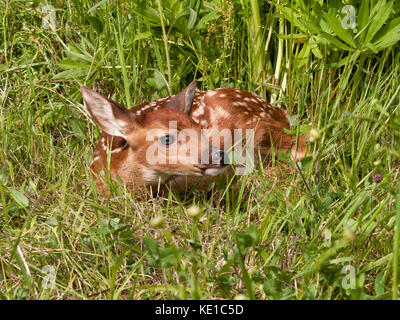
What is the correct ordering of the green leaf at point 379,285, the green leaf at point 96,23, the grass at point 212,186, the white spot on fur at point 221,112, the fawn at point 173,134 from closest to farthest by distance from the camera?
the green leaf at point 379,285, the grass at point 212,186, the fawn at point 173,134, the white spot on fur at point 221,112, the green leaf at point 96,23

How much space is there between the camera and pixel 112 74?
3709 millimetres

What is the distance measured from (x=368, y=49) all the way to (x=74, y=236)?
6.02 feet

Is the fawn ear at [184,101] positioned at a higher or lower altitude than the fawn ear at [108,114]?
higher

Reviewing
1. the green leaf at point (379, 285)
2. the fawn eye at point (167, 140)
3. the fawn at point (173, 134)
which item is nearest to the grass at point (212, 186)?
the green leaf at point (379, 285)

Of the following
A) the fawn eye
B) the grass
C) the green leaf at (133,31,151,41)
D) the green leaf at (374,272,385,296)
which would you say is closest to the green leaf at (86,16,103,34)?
the grass

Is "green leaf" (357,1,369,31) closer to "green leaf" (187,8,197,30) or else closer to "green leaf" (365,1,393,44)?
"green leaf" (365,1,393,44)

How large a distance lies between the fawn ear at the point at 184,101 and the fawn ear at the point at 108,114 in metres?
0.25

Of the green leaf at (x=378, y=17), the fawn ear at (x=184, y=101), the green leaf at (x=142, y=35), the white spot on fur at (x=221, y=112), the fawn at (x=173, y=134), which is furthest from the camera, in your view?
the green leaf at (x=142, y=35)

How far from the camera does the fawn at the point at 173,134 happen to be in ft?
9.52

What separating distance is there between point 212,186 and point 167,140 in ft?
1.06

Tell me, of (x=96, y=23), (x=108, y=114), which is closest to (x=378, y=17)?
(x=108, y=114)

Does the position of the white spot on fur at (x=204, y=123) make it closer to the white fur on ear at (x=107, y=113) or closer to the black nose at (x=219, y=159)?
the white fur on ear at (x=107, y=113)

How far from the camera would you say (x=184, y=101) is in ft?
10.3
